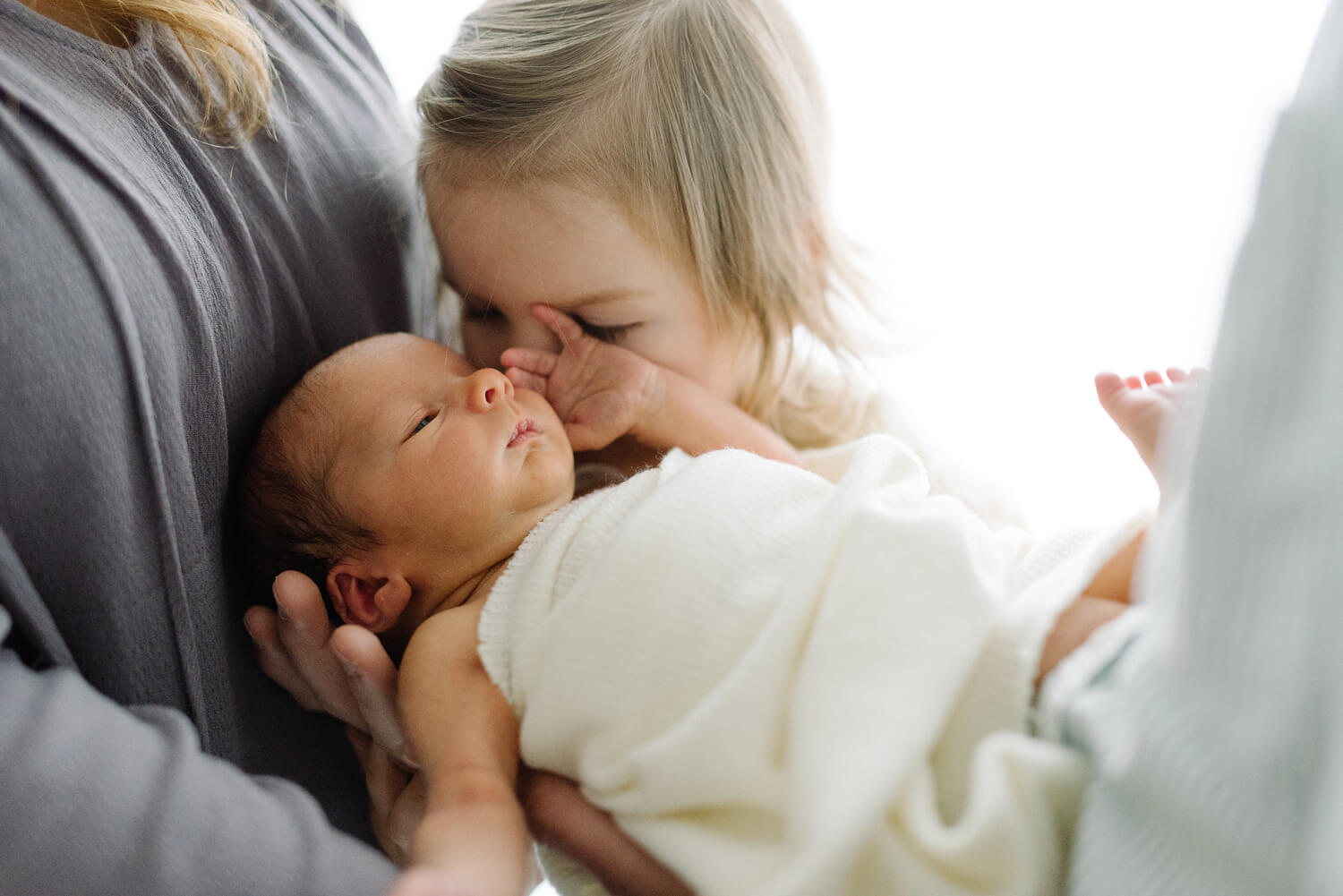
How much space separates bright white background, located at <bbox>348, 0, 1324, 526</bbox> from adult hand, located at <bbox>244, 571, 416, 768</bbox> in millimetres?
758

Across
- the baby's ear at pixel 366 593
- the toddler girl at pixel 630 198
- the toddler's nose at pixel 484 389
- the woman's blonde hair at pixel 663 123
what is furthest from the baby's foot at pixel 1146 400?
the baby's ear at pixel 366 593

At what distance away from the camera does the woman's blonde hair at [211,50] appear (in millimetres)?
881

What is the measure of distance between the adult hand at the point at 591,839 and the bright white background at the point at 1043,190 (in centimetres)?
69

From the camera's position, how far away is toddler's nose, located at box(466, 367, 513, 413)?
909 millimetres

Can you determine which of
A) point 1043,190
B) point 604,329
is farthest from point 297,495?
point 1043,190

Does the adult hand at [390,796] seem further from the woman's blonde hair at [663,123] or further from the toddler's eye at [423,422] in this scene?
the woman's blonde hair at [663,123]

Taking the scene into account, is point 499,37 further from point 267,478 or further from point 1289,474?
point 1289,474

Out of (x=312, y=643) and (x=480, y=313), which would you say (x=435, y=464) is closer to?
(x=312, y=643)

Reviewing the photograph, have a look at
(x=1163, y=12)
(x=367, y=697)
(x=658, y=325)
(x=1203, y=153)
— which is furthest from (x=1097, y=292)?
(x=367, y=697)

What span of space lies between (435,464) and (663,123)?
461mm

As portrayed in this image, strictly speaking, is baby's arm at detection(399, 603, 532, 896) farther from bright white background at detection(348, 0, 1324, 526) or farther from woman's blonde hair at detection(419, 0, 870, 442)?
bright white background at detection(348, 0, 1324, 526)

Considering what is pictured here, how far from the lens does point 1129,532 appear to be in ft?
2.44

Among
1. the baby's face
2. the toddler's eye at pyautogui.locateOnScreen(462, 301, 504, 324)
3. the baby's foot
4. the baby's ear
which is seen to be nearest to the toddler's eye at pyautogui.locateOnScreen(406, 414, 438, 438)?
the baby's face

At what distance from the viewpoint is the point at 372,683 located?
80 cm
